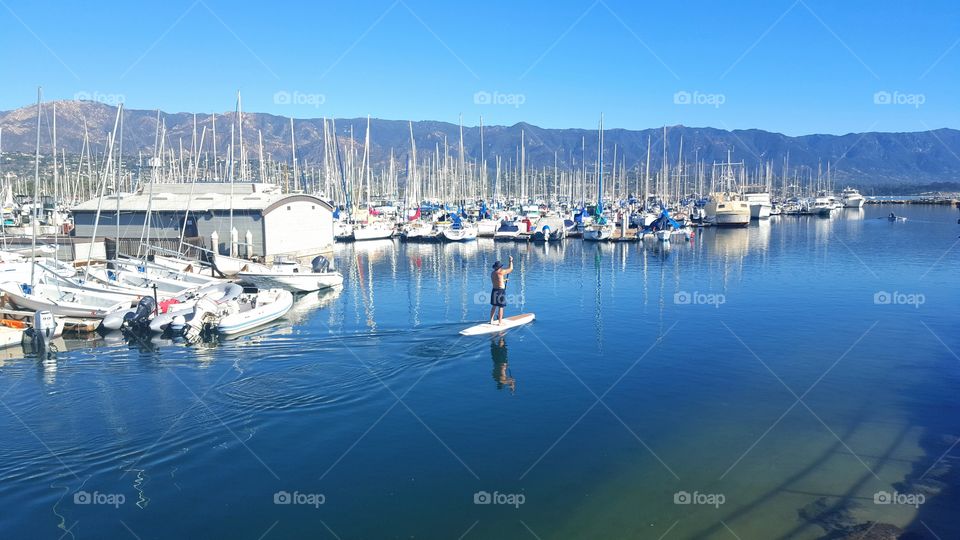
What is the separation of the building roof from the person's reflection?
2853 centimetres

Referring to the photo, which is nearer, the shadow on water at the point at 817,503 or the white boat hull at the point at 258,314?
the shadow on water at the point at 817,503

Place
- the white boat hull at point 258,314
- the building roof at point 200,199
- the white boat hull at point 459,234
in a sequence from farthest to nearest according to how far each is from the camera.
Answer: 1. the white boat hull at point 459,234
2. the building roof at point 200,199
3. the white boat hull at point 258,314

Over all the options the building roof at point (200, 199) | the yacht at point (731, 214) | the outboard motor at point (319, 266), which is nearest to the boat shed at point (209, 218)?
the building roof at point (200, 199)

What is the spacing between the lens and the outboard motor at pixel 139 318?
2644 centimetres

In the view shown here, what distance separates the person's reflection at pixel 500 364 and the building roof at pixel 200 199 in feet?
93.6

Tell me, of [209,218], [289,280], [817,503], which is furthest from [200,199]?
[817,503]

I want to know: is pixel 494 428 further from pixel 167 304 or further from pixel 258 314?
pixel 167 304

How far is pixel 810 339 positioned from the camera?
84.3 feet

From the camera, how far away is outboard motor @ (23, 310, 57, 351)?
2474 cm

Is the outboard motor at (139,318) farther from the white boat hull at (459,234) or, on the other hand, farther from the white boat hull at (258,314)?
the white boat hull at (459,234)

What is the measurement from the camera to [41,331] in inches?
979

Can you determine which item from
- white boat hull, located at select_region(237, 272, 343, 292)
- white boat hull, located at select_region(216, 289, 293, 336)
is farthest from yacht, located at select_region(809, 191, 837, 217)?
white boat hull, located at select_region(216, 289, 293, 336)

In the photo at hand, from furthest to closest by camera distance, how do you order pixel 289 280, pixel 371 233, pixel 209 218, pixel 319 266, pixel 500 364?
pixel 371 233 → pixel 209 218 → pixel 319 266 → pixel 289 280 → pixel 500 364

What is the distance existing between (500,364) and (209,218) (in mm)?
34640
